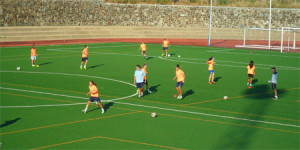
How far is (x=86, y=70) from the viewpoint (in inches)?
1447

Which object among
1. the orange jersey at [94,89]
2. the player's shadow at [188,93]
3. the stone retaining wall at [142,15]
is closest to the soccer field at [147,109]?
the player's shadow at [188,93]

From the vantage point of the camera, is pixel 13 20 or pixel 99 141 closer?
pixel 99 141

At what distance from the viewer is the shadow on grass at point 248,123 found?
1692 cm

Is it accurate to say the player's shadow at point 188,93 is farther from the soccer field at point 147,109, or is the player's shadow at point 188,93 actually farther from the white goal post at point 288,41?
the white goal post at point 288,41

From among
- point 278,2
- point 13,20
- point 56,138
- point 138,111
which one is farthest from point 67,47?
point 278,2

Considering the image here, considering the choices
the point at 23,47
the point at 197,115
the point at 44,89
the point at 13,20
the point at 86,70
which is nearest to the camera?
the point at 197,115

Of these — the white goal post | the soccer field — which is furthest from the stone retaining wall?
the soccer field

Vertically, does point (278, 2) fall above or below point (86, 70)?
above

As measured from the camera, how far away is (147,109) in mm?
22828

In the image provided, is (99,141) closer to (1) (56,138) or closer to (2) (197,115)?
(1) (56,138)

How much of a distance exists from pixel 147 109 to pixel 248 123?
536 centimetres

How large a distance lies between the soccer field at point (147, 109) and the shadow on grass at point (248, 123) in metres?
0.04

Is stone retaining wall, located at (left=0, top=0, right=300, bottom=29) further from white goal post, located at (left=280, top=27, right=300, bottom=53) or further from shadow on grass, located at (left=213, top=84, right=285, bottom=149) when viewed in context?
shadow on grass, located at (left=213, top=84, right=285, bottom=149)

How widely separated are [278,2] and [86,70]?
60491 millimetres
